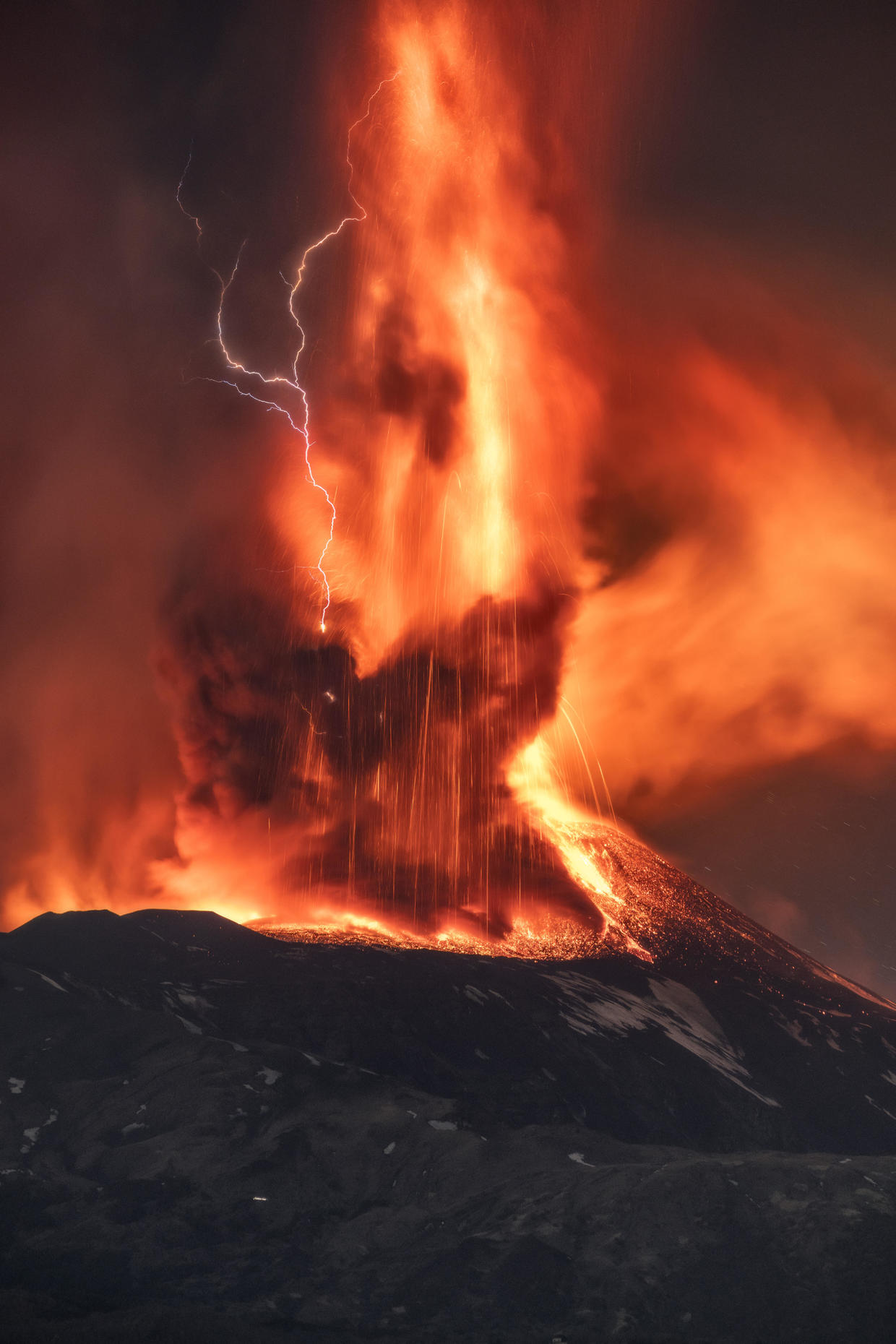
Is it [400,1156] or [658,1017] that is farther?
[658,1017]

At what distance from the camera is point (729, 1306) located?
40.5 m

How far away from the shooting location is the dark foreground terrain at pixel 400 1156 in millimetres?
40000

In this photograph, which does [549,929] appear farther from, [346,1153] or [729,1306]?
[729,1306]

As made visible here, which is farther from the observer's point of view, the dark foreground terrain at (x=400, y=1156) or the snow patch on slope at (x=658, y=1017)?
the snow patch on slope at (x=658, y=1017)

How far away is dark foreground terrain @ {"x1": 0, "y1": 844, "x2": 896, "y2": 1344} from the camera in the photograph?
4000 cm

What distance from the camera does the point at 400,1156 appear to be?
54.3 m

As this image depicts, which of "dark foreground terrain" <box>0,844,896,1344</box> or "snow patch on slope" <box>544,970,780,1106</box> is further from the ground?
"snow patch on slope" <box>544,970,780,1106</box>

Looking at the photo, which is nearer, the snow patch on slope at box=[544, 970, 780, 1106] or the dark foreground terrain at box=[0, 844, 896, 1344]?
the dark foreground terrain at box=[0, 844, 896, 1344]

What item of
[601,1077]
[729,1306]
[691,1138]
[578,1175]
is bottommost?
[729,1306]

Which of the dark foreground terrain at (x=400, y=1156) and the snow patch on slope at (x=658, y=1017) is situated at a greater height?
the snow patch on slope at (x=658, y=1017)

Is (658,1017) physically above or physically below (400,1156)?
→ above

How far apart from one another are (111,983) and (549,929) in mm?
53672

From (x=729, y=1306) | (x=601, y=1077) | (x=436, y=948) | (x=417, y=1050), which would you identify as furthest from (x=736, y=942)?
(x=729, y=1306)

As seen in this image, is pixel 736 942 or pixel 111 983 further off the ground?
pixel 736 942
